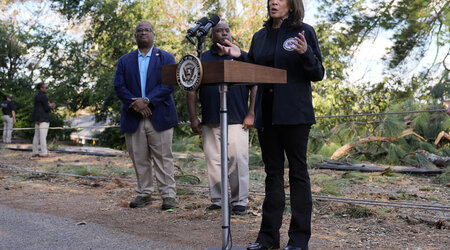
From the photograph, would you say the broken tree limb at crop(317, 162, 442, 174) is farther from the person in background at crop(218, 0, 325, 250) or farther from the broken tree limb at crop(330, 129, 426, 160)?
the person in background at crop(218, 0, 325, 250)

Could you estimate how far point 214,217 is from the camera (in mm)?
4590

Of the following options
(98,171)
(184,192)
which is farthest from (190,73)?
(98,171)

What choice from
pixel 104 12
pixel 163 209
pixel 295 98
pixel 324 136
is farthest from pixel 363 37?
pixel 104 12

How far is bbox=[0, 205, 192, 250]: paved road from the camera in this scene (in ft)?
11.8

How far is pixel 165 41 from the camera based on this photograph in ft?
54.9

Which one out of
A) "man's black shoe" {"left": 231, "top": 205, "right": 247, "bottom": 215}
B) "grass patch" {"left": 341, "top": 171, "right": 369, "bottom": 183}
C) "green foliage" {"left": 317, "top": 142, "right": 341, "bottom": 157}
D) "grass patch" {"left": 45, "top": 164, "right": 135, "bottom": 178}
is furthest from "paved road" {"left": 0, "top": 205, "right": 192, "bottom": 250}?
"green foliage" {"left": 317, "top": 142, "right": 341, "bottom": 157}

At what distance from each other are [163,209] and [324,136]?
18.0ft

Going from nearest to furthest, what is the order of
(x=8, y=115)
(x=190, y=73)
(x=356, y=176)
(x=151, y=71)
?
(x=190, y=73) < (x=151, y=71) < (x=356, y=176) < (x=8, y=115)

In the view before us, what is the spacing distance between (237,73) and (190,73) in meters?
0.28

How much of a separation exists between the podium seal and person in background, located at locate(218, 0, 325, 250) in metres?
0.32

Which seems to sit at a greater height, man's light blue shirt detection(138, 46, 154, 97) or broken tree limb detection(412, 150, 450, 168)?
man's light blue shirt detection(138, 46, 154, 97)

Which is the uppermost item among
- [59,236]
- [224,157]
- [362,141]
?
[224,157]

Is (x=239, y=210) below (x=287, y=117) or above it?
below

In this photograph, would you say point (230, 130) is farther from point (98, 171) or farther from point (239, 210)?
point (98, 171)
